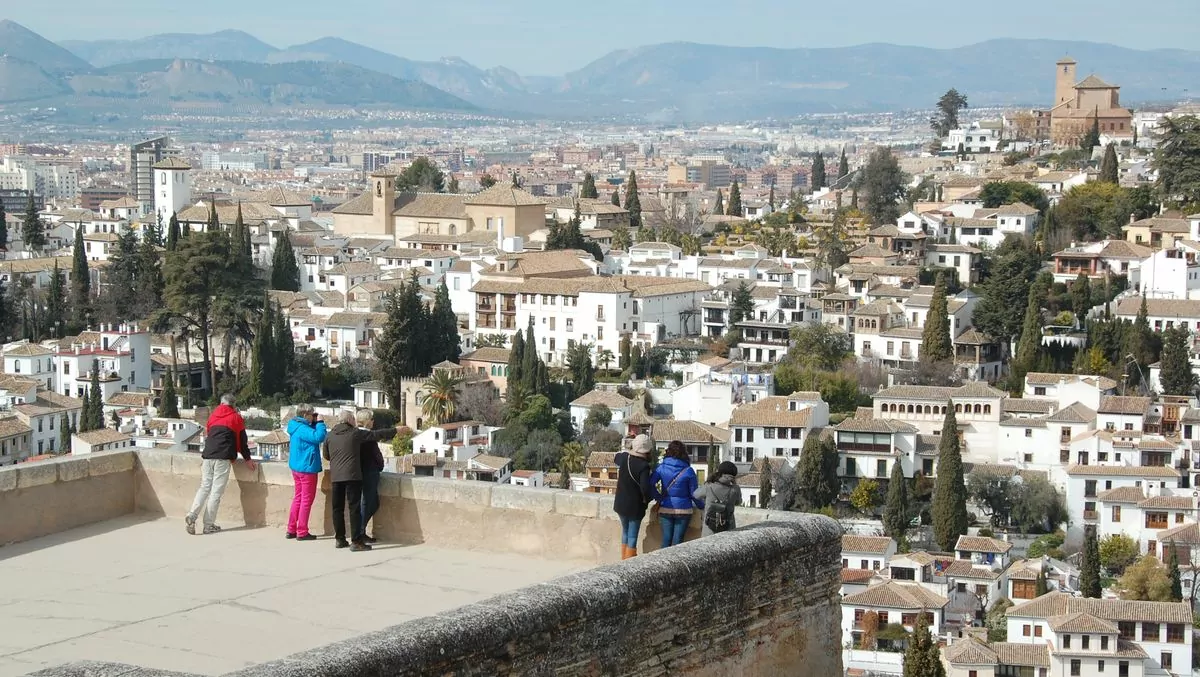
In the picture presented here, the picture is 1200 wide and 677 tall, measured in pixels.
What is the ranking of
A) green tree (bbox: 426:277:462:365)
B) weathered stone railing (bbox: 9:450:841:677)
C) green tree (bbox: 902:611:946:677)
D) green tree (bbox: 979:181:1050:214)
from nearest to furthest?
1. weathered stone railing (bbox: 9:450:841:677)
2. green tree (bbox: 902:611:946:677)
3. green tree (bbox: 426:277:462:365)
4. green tree (bbox: 979:181:1050:214)

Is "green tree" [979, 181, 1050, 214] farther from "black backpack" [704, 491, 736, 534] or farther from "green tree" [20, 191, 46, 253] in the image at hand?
"black backpack" [704, 491, 736, 534]

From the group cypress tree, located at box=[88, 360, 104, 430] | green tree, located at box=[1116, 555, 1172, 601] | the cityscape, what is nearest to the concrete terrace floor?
the cityscape

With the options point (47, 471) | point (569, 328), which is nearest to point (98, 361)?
point (569, 328)

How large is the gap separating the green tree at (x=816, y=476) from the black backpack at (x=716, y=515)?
90.5 ft

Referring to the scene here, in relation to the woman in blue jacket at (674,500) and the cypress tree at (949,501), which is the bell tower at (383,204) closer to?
the cypress tree at (949,501)

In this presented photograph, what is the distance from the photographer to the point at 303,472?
21.9 feet

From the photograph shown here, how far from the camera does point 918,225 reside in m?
48.8

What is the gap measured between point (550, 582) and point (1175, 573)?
26.2m

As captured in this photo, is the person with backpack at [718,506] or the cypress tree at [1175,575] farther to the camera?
the cypress tree at [1175,575]

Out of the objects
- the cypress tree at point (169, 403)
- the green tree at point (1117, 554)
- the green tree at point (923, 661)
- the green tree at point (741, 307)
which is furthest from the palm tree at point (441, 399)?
the green tree at point (923, 661)

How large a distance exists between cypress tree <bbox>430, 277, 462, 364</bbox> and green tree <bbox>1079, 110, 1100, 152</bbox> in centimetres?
2570

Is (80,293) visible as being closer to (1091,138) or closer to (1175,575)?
(1175,575)

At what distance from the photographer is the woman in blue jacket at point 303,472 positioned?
668 centimetres

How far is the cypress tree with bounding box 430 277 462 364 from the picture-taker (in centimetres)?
4156
